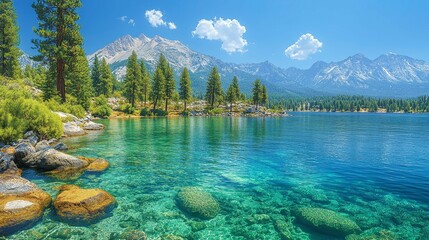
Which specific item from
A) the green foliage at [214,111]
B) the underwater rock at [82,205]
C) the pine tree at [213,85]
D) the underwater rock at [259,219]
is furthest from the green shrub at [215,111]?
the underwater rock at [259,219]

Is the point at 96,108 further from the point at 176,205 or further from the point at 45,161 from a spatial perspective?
the point at 176,205

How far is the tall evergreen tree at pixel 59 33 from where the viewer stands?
34594 mm

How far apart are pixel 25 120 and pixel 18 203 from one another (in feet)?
54.3

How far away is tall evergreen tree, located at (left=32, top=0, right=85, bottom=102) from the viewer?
113ft

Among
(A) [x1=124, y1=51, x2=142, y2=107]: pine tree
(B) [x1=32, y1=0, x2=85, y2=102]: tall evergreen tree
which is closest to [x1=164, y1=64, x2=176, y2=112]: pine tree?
(A) [x1=124, y1=51, x2=142, y2=107]: pine tree

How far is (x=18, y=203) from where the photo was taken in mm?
10312

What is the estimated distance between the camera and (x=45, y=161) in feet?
55.3

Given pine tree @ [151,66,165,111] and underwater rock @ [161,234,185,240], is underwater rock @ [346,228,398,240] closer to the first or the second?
underwater rock @ [161,234,185,240]

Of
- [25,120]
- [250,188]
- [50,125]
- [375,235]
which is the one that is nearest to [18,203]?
[250,188]

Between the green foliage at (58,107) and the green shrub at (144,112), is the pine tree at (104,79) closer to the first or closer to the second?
the green shrub at (144,112)

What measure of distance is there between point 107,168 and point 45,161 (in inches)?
154

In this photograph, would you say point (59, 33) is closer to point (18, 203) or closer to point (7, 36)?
point (7, 36)

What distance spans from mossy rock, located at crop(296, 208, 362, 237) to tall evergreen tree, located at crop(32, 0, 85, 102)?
3695 cm

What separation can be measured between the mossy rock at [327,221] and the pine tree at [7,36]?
60853 mm
